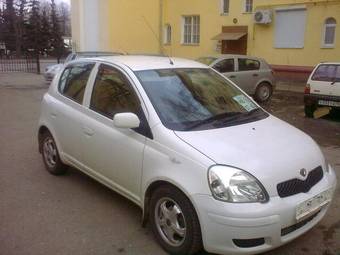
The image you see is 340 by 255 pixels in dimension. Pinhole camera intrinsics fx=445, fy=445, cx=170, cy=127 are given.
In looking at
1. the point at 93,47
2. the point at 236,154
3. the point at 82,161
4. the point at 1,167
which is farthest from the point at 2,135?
the point at 93,47

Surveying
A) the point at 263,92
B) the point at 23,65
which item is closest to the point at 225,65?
the point at 263,92

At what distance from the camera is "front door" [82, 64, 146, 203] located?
13.6ft

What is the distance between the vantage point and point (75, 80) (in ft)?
17.7

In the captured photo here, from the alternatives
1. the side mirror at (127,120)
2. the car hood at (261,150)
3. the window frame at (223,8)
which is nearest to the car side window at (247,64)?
the window frame at (223,8)

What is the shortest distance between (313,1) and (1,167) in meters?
15.6

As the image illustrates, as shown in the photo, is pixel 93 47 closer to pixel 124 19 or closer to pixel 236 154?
pixel 124 19

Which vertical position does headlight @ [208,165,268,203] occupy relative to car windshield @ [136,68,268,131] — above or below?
below

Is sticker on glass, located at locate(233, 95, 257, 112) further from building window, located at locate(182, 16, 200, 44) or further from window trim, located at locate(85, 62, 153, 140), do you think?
building window, located at locate(182, 16, 200, 44)

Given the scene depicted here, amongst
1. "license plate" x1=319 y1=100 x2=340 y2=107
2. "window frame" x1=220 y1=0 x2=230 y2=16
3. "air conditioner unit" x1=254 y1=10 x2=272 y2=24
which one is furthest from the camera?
"window frame" x1=220 y1=0 x2=230 y2=16

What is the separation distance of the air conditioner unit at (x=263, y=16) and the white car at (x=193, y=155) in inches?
608

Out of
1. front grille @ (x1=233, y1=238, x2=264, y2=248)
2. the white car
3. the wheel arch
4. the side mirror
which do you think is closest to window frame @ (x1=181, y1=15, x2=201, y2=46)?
the white car

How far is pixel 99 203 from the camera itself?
492 centimetres

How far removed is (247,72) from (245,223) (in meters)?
11.6

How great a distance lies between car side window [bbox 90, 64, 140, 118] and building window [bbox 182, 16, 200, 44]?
19.5 meters
